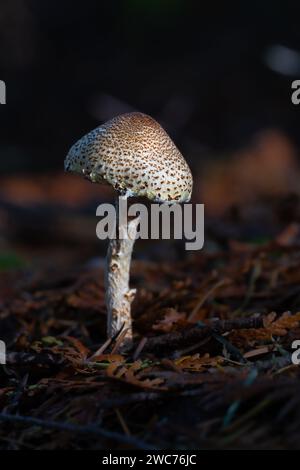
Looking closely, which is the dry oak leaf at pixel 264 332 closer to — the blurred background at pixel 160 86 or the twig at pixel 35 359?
the twig at pixel 35 359

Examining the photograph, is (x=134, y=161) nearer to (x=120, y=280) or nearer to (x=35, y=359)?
(x=120, y=280)

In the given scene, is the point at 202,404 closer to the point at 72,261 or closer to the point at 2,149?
the point at 72,261

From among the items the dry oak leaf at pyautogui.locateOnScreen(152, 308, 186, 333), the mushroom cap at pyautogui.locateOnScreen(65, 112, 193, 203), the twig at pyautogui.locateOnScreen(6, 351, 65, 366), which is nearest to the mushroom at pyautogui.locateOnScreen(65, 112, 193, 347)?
the mushroom cap at pyautogui.locateOnScreen(65, 112, 193, 203)

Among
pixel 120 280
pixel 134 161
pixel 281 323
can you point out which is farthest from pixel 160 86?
pixel 281 323

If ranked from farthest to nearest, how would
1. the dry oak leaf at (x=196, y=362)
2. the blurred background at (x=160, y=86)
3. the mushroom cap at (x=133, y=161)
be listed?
the blurred background at (x=160, y=86) → the mushroom cap at (x=133, y=161) → the dry oak leaf at (x=196, y=362)

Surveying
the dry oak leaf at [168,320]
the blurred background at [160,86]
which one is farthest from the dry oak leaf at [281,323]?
the blurred background at [160,86]

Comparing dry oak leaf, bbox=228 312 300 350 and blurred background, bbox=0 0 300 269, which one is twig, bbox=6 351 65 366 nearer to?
dry oak leaf, bbox=228 312 300 350
